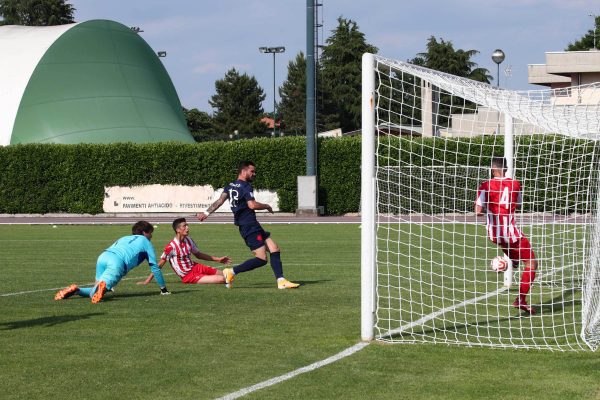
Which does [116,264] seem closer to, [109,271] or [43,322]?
[109,271]

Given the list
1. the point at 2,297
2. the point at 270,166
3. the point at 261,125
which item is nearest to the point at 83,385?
the point at 2,297

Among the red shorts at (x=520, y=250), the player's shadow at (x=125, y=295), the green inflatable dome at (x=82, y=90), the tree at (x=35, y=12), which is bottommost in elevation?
the player's shadow at (x=125, y=295)

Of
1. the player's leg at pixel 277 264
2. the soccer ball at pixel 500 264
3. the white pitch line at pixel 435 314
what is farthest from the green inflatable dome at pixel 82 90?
the soccer ball at pixel 500 264

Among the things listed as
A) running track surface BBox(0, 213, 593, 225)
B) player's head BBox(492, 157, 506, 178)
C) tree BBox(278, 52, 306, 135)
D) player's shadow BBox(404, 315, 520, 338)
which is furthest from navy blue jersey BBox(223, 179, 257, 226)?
tree BBox(278, 52, 306, 135)

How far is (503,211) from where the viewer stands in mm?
11852

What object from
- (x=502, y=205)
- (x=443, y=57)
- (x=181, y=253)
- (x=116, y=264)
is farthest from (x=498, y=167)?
(x=443, y=57)

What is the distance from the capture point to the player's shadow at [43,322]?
10.7 metres

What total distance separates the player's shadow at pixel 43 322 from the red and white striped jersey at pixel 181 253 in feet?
11.1

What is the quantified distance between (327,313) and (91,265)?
8.86m

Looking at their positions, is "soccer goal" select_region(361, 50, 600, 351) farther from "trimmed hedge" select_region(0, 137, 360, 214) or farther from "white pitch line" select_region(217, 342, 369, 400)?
"trimmed hedge" select_region(0, 137, 360, 214)

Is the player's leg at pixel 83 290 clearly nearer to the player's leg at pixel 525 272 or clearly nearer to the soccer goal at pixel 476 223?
the soccer goal at pixel 476 223

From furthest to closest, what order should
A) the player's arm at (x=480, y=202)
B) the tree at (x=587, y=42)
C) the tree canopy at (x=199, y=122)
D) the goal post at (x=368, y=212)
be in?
1. the tree canopy at (x=199, y=122)
2. the tree at (x=587, y=42)
3. the player's arm at (x=480, y=202)
4. the goal post at (x=368, y=212)

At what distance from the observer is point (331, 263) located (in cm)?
1925

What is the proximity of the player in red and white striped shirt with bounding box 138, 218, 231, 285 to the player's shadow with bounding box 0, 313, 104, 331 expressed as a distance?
3.33 m
